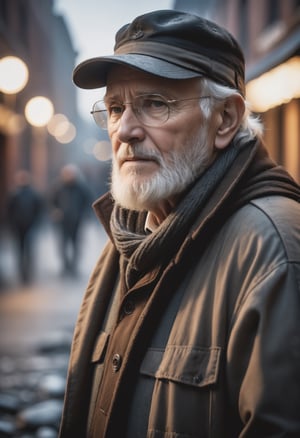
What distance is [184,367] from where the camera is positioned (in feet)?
5.50

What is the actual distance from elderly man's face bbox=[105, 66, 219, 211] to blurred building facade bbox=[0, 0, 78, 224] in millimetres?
10011

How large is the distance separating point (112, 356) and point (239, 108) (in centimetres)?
101

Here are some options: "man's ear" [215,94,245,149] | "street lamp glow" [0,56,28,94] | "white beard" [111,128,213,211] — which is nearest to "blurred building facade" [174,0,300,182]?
"street lamp glow" [0,56,28,94]

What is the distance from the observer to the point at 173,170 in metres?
1.97

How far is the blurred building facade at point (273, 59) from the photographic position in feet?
28.5

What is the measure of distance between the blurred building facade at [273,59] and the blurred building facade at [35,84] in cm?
520

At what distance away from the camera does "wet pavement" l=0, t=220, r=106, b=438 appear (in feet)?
14.9

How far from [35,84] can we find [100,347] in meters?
25.0

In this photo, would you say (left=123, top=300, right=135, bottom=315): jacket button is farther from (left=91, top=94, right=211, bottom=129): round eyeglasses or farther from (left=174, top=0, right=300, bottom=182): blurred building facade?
(left=174, top=0, right=300, bottom=182): blurred building facade

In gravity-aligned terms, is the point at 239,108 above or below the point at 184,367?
above

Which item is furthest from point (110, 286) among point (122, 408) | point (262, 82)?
point (262, 82)

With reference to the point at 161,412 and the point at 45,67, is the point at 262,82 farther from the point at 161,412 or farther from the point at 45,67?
the point at 45,67

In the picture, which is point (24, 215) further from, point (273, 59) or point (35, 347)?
point (273, 59)

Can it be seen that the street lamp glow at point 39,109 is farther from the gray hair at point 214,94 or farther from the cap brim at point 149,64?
the gray hair at point 214,94
